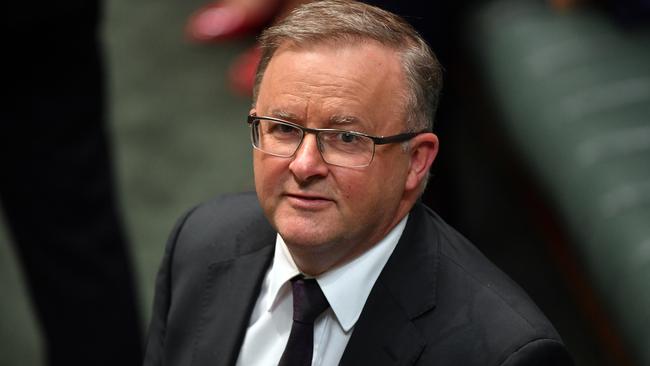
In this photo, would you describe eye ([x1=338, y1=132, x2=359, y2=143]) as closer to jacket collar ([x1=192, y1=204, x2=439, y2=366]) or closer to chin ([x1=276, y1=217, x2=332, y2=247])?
chin ([x1=276, y1=217, x2=332, y2=247])

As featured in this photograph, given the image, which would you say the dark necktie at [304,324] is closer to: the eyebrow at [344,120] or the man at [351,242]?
the man at [351,242]

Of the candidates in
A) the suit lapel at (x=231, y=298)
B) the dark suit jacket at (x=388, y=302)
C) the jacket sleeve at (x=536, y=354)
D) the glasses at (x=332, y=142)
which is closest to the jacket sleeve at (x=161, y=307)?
the dark suit jacket at (x=388, y=302)

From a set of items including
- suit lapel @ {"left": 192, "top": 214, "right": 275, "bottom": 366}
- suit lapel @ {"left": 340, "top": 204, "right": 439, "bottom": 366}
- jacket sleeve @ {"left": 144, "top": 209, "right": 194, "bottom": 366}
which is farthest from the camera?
jacket sleeve @ {"left": 144, "top": 209, "right": 194, "bottom": 366}

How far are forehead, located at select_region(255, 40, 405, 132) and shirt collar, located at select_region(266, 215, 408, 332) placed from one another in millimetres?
223

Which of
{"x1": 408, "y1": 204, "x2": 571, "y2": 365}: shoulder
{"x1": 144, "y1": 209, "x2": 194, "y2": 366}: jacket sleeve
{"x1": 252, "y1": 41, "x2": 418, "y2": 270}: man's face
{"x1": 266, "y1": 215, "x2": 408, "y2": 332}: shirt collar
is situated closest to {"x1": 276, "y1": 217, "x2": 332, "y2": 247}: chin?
{"x1": 252, "y1": 41, "x2": 418, "y2": 270}: man's face

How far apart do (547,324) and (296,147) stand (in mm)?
436

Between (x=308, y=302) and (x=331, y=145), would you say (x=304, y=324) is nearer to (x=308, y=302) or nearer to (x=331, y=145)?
(x=308, y=302)

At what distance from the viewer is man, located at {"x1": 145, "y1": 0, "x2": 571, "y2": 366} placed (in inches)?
52.7

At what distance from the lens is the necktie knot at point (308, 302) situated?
1.46 m

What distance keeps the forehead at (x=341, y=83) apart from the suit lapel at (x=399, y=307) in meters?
0.24

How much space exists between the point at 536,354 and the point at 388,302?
23 cm

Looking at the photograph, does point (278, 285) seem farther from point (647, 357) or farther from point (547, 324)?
point (647, 357)

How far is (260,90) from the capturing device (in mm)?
1419

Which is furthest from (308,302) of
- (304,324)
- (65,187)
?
(65,187)
